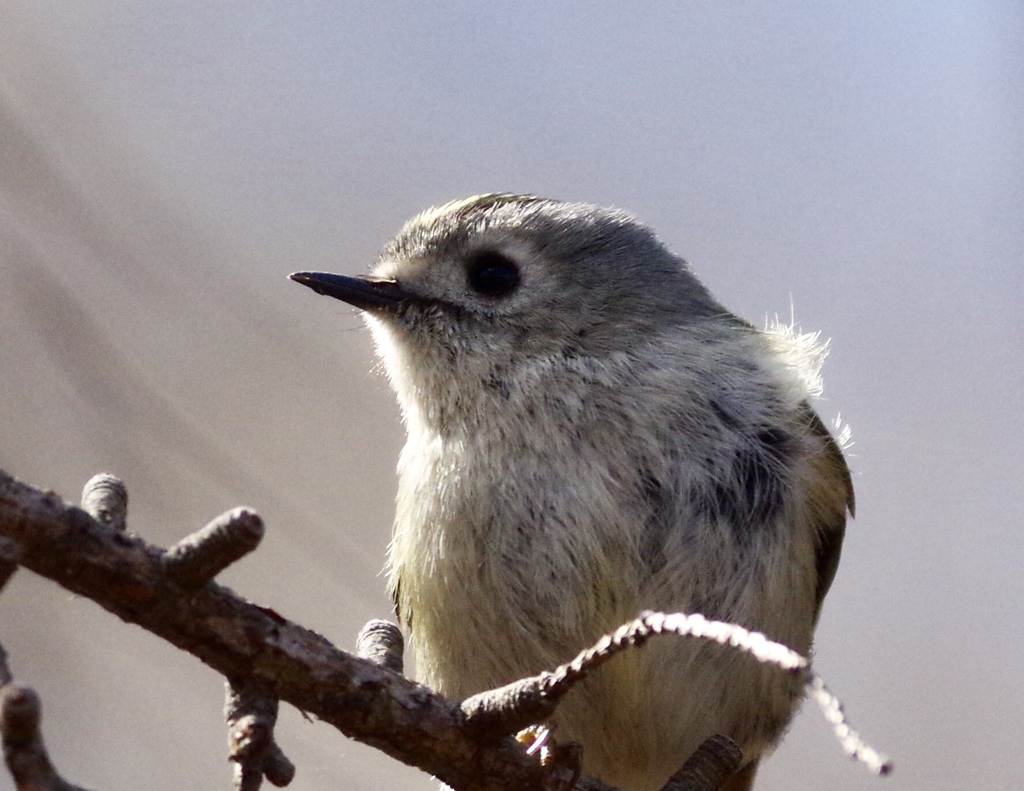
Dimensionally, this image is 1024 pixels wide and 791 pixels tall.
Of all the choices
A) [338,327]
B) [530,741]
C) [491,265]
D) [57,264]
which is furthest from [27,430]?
[530,741]

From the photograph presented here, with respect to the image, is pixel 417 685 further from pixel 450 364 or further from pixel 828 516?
pixel 828 516

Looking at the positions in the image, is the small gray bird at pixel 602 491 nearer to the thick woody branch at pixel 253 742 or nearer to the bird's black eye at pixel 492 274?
the bird's black eye at pixel 492 274

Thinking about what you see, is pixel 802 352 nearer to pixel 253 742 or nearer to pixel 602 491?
pixel 602 491

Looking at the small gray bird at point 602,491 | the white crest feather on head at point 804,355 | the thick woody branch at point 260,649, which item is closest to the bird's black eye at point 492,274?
the small gray bird at point 602,491

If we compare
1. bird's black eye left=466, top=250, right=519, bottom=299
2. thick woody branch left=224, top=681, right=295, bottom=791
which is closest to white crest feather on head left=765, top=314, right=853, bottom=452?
bird's black eye left=466, top=250, right=519, bottom=299

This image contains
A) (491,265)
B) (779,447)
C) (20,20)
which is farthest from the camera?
(20,20)

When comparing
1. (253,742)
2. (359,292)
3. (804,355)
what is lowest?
(253,742)

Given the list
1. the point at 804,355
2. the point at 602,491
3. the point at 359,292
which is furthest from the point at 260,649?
the point at 804,355
